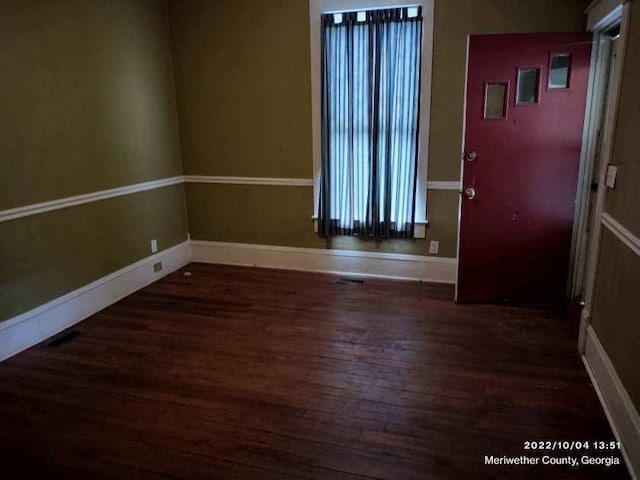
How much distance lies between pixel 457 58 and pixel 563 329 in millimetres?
2209

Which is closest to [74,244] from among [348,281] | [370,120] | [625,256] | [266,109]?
[266,109]

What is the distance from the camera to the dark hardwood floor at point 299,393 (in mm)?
1943

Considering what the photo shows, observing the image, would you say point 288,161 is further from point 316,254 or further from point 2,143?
point 2,143

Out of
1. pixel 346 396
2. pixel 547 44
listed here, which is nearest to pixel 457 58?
pixel 547 44

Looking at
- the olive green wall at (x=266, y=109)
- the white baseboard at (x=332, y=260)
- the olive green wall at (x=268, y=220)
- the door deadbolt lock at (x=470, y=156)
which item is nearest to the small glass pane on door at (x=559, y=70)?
the olive green wall at (x=266, y=109)

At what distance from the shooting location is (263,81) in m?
4.08

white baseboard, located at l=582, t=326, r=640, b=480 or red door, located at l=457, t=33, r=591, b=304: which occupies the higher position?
red door, located at l=457, t=33, r=591, b=304

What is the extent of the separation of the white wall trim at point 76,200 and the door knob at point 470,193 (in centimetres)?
272

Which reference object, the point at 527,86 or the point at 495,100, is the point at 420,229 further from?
the point at 527,86

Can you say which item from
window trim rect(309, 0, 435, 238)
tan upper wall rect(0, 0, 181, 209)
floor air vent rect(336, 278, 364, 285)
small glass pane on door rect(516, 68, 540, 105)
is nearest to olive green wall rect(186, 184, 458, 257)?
window trim rect(309, 0, 435, 238)

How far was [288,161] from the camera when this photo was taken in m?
4.20

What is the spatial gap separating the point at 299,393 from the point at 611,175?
6.68 feet

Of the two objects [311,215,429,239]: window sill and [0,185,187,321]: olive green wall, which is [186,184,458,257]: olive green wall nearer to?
[311,215,429,239]: window sill

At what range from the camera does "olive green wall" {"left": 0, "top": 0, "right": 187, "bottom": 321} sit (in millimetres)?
2811
